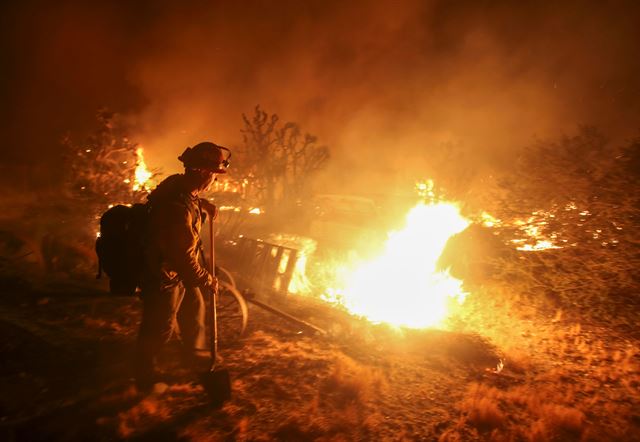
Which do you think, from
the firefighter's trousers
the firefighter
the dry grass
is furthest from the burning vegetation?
the firefighter

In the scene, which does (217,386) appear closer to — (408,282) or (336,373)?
(336,373)

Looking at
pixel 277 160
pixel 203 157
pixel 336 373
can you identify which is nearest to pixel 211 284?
pixel 203 157

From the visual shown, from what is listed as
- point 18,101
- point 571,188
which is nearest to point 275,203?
point 18,101

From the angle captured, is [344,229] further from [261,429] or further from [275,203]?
[261,429]

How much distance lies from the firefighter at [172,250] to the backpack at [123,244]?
76mm

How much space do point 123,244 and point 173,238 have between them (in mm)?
435

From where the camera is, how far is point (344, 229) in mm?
12578

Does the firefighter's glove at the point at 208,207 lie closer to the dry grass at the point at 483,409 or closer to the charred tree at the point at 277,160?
the dry grass at the point at 483,409

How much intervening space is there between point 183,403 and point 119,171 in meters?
7.27

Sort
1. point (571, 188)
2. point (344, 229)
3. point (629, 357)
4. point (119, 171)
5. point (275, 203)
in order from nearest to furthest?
point (629, 357), point (571, 188), point (119, 171), point (344, 229), point (275, 203)

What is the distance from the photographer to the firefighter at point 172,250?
2816mm

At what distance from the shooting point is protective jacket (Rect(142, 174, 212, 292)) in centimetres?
280

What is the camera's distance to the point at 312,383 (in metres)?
3.68

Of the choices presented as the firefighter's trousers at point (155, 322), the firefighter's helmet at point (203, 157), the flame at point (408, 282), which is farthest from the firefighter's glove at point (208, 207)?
the flame at point (408, 282)
